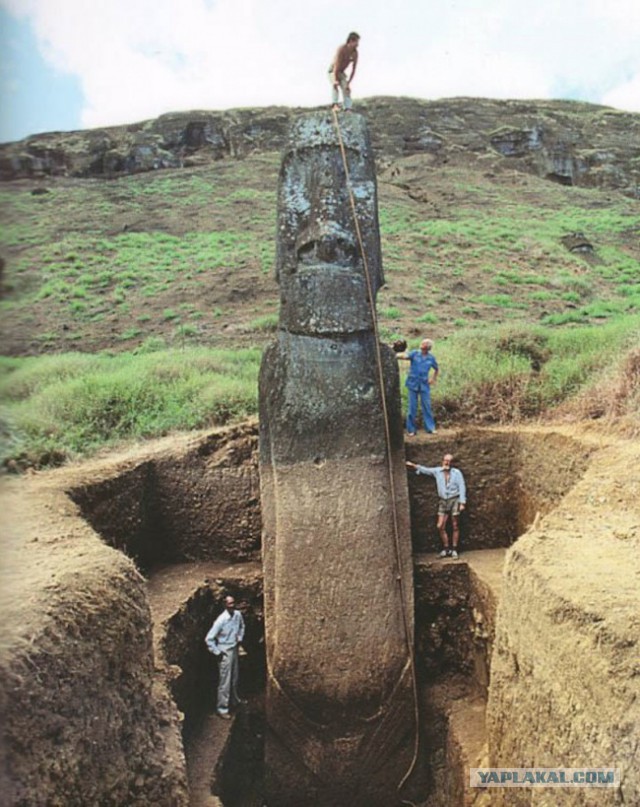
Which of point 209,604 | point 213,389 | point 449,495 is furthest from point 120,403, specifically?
point 449,495

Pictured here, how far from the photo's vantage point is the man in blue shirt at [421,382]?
8.20m

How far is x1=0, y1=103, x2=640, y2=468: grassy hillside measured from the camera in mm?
10836

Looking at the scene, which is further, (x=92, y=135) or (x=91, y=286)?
(x=92, y=135)

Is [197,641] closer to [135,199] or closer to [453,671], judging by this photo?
[453,671]

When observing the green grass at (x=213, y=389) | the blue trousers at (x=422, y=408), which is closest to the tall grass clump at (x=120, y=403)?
the green grass at (x=213, y=389)

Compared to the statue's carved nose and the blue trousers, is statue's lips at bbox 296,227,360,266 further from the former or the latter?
the blue trousers

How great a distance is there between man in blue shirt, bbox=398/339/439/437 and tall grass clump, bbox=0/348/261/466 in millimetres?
2205

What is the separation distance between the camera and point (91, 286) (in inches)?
780

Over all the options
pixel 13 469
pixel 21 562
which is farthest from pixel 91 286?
pixel 21 562

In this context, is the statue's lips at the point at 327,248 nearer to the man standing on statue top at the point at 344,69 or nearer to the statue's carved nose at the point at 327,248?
the statue's carved nose at the point at 327,248

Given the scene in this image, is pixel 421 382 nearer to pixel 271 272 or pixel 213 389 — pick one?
pixel 213 389

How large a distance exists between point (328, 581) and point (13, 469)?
3.53m

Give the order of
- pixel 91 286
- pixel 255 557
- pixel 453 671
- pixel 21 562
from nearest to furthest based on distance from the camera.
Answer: pixel 21 562 < pixel 453 671 < pixel 255 557 < pixel 91 286

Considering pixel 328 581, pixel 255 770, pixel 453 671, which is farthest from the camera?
pixel 453 671
